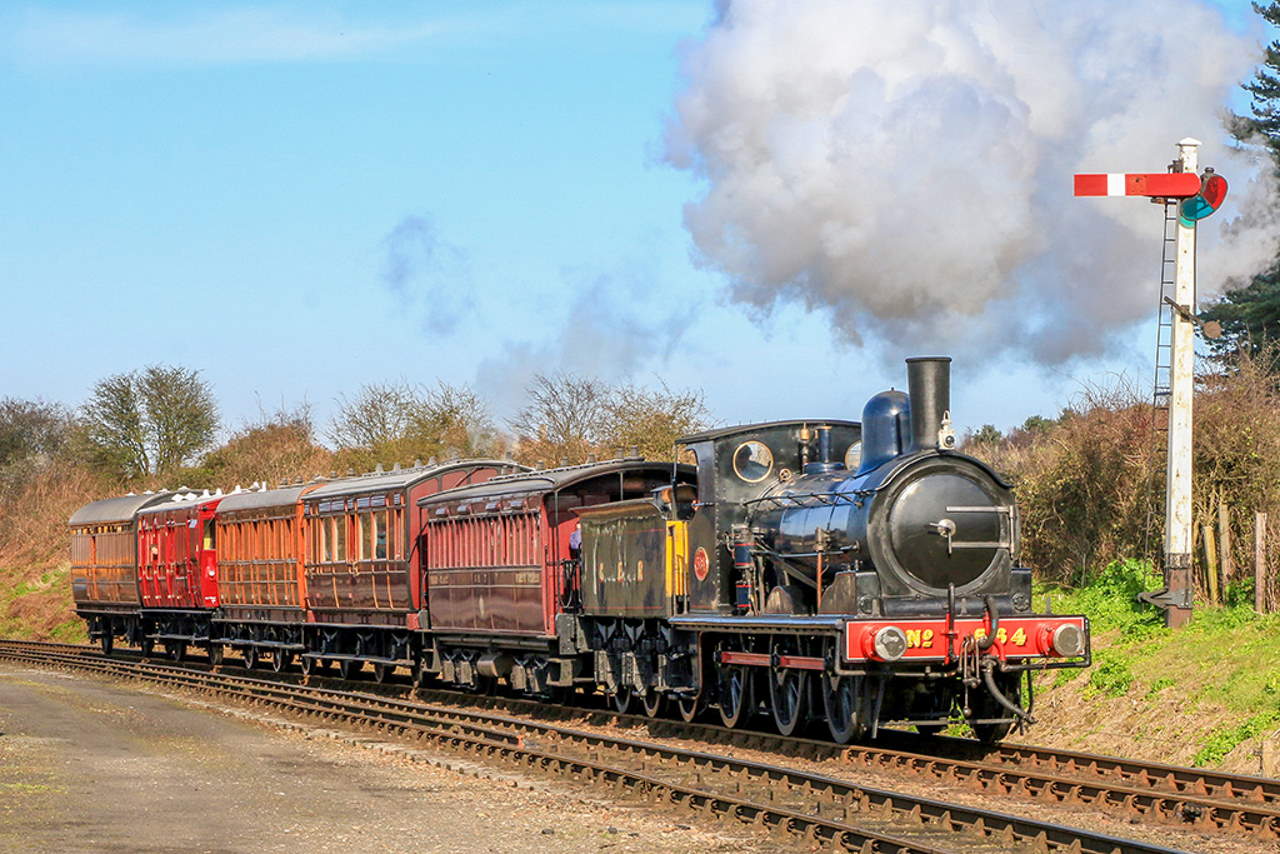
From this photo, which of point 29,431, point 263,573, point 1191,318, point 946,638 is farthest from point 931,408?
point 29,431

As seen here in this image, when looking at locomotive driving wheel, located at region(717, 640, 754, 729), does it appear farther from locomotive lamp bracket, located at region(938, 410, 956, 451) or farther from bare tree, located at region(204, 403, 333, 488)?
bare tree, located at region(204, 403, 333, 488)

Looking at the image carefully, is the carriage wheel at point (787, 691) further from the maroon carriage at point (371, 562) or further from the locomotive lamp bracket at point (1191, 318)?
the maroon carriage at point (371, 562)

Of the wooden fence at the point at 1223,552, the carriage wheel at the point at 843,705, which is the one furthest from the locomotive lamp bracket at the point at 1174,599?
the carriage wheel at the point at 843,705

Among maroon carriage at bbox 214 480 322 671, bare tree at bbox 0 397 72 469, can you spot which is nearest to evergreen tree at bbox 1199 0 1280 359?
maroon carriage at bbox 214 480 322 671

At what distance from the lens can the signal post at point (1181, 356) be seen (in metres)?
18.8

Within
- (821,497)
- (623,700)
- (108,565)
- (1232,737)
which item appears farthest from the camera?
(108,565)

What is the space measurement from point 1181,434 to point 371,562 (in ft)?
43.3

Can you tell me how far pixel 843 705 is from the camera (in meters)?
15.4

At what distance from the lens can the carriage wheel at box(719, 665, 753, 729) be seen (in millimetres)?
17406

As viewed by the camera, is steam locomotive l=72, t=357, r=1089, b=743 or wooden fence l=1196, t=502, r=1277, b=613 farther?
wooden fence l=1196, t=502, r=1277, b=613

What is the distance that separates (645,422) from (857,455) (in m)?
18.8

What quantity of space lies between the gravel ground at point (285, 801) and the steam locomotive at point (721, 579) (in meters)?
2.92

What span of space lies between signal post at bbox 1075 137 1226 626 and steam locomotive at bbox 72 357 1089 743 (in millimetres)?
2202

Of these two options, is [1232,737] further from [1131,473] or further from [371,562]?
[371,562]
